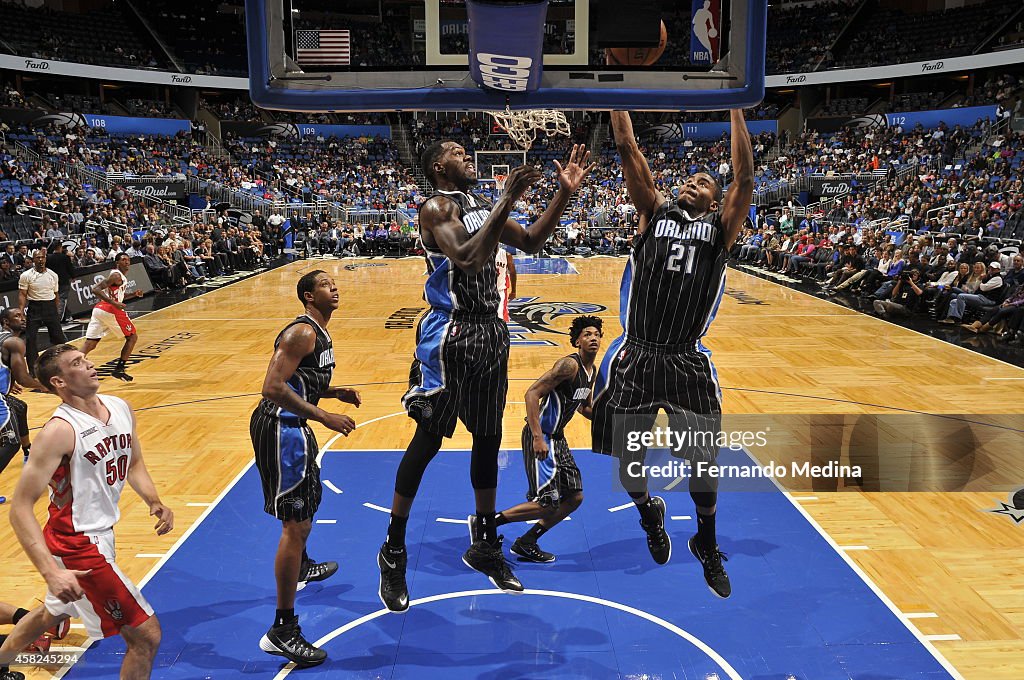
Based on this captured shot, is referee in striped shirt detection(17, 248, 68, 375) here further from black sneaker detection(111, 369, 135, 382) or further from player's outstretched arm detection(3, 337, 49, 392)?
player's outstretched arm detection(3, 337, 49, 392)

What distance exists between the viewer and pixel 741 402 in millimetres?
8625

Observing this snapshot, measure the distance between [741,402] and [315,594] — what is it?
17.6ft

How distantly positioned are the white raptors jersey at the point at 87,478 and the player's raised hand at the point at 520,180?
196 centimetres

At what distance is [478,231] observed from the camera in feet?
10.5

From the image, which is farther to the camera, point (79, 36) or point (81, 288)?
point (79, 36)

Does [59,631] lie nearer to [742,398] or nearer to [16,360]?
[16,360]

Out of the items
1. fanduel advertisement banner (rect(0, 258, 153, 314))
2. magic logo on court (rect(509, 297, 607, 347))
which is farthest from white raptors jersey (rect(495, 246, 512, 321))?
fanduel advertisement banner (rect(0, 258, 153, 314))

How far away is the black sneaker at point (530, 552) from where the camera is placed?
16.5 feet

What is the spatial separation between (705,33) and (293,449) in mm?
2671

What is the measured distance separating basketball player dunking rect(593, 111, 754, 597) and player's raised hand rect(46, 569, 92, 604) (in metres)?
2.14

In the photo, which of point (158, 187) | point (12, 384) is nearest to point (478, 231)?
point (12, 384)

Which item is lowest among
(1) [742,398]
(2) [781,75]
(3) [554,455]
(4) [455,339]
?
(1) [742,398]

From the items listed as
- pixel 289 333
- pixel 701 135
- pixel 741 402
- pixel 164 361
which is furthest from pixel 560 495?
pixel 701 135

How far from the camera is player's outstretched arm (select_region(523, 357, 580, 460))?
4.61m
